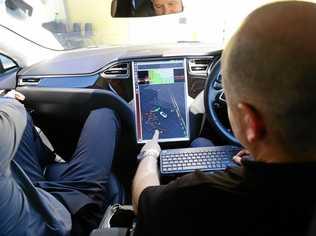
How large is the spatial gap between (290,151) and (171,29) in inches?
157

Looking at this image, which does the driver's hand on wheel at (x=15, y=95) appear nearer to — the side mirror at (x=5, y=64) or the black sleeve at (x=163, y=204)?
the side mirror at (x=5, y=64)

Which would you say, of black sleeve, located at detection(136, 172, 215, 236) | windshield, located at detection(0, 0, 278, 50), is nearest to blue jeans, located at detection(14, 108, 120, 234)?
black sleeve, located at detection(136, 172, 215, 236)

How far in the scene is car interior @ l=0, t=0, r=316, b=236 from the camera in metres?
2.18

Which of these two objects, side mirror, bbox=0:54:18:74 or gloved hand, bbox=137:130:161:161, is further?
side mirror, bbox=0:54:18:74

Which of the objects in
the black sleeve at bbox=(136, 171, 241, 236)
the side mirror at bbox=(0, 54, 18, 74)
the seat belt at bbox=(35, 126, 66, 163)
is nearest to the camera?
the black sleeve at bbox=(136, 171, 241, 236)

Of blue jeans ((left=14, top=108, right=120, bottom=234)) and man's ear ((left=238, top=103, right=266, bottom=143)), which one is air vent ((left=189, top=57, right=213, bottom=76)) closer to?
blue jeans ((left=14, top=108, right=120, bottom=234))

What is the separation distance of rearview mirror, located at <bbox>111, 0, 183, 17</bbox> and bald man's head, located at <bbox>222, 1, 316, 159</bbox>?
2.37ft

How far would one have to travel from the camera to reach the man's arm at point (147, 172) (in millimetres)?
1524

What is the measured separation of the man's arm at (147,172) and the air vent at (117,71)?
470 mm

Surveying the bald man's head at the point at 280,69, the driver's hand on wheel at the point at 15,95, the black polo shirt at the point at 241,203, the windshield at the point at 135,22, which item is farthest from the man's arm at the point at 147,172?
the windshield at the point at 135,22

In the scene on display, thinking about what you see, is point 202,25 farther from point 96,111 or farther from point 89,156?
point 89,156

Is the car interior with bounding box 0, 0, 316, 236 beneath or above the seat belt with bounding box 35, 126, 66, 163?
above

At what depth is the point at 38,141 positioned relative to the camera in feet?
7.44

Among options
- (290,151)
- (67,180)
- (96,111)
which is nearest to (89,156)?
(67,180)
